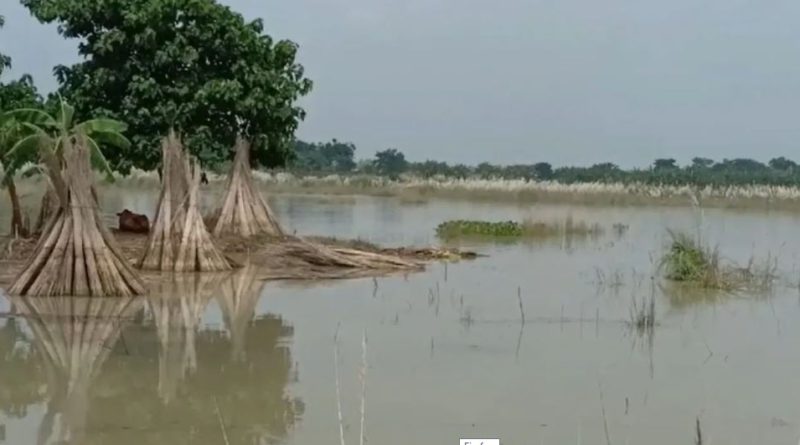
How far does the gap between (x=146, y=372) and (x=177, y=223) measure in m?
6.23

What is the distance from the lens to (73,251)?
460 inches

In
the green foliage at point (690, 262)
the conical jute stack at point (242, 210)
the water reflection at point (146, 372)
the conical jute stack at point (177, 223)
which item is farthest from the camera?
the conical jute stack at point (242, 210)

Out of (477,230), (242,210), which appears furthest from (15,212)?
(477,230)

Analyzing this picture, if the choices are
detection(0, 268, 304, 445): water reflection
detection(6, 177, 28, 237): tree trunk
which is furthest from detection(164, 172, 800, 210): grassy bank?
detection(0, 268, 304, 445): water reflection

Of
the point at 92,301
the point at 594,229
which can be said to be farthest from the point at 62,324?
the point at 594,229

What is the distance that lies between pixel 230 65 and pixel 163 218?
4903mm

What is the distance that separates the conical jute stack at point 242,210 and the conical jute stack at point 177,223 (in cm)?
232

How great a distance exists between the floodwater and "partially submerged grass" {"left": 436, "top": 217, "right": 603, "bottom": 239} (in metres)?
8.05

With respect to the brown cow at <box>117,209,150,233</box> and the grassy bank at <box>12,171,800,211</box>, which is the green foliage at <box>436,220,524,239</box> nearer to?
the brown cow at <box>117,209,150,233</box>

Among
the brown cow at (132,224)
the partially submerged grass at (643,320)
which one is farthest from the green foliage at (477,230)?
the partially submerged grass at (643,320)

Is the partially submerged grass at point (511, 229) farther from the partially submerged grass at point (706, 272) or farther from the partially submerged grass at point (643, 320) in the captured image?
the partially submerged grass at point (643, 320)

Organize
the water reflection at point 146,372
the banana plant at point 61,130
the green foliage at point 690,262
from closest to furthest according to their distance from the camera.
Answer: the water reflection at point 146,372
the banana plant at point 61,130
the green foliage at point 690,262

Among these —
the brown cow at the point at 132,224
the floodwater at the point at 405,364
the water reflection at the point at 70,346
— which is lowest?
the floodwater at the point at 405,364

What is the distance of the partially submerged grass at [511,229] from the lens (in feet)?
77.6
